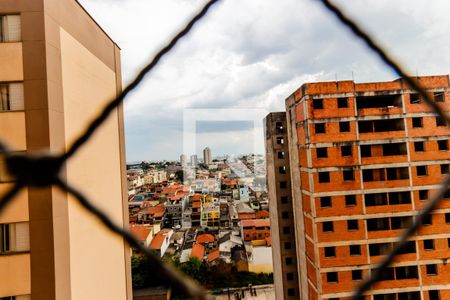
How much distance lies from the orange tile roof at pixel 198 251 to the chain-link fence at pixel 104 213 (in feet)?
60.7

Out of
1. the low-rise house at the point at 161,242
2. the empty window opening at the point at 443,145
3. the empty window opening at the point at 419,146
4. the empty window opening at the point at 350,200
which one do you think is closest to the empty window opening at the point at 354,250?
the empty window opening at the point at 350,200

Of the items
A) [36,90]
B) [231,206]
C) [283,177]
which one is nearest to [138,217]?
[231,206]

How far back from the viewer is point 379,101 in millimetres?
11609

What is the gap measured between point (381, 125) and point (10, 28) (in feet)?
38.9

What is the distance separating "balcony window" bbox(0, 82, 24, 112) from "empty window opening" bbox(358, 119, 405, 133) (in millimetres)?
10543

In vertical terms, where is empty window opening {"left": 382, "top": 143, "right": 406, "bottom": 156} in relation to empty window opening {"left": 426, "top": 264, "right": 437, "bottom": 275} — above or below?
above

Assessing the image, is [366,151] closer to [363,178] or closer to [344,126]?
[363,178]

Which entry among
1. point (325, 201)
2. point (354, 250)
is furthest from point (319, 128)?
point (354, 250)

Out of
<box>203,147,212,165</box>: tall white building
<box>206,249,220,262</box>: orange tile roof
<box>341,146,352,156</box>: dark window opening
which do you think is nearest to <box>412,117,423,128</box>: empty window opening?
<box>341,146,352,156</box>: dark window opening

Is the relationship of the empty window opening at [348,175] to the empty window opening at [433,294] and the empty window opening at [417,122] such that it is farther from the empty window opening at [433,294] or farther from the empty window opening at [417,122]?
the empty window opening at [433,294]

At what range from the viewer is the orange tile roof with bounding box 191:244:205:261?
17.7 metres

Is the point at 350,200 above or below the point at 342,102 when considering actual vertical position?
below

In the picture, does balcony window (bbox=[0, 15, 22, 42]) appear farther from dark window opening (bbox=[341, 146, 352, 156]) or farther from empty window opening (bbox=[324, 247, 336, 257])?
empty window opening (bbox=[324, 247, 336, 257])

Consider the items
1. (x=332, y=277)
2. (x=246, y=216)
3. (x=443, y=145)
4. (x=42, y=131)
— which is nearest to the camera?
(x=42, y=131)
